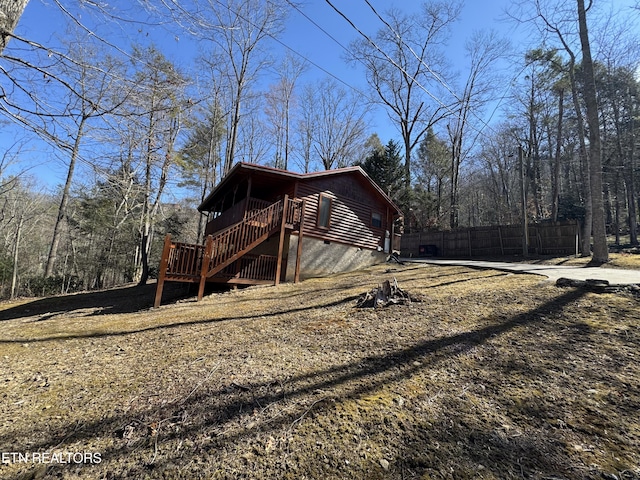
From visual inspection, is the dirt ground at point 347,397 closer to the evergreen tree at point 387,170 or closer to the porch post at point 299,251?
the porch post at point 299,251


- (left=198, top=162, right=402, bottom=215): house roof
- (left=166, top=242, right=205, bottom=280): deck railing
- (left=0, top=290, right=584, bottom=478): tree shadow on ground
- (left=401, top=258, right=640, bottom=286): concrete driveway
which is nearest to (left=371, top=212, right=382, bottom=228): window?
(left=198, top=162, right=402, bottom=215): house roof

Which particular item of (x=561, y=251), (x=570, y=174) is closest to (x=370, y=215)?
(x=561, y=251)

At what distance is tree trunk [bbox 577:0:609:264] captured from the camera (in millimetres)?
9664

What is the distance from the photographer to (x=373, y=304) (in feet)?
18.2

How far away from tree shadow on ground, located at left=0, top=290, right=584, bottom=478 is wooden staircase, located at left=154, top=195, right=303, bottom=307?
17.4ft

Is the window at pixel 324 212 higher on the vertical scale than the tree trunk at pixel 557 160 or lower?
lower

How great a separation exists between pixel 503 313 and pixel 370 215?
10.0 meters

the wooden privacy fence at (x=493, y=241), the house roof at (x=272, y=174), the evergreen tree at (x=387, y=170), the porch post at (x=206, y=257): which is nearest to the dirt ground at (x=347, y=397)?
the porch post at (x=206, y=257)

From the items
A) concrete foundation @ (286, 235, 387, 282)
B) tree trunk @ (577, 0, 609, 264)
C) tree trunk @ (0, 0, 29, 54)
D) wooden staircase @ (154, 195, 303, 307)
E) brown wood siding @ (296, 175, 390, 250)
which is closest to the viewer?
tree trunk @ (0, 0, 29, 54)

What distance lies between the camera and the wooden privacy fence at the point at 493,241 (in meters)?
14.6

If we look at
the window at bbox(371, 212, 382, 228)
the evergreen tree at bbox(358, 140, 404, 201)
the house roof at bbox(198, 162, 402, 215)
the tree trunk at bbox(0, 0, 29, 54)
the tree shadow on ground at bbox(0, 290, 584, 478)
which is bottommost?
the tree shadow on ground at bbox(0, 290, 584, 478)

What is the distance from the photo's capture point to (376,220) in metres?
14.7

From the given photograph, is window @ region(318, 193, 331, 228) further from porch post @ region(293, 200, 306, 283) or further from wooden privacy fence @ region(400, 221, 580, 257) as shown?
wooden privacy fence @ region(400, 221, 580, 257)

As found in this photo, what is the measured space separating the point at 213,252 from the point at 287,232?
324 centimetres
